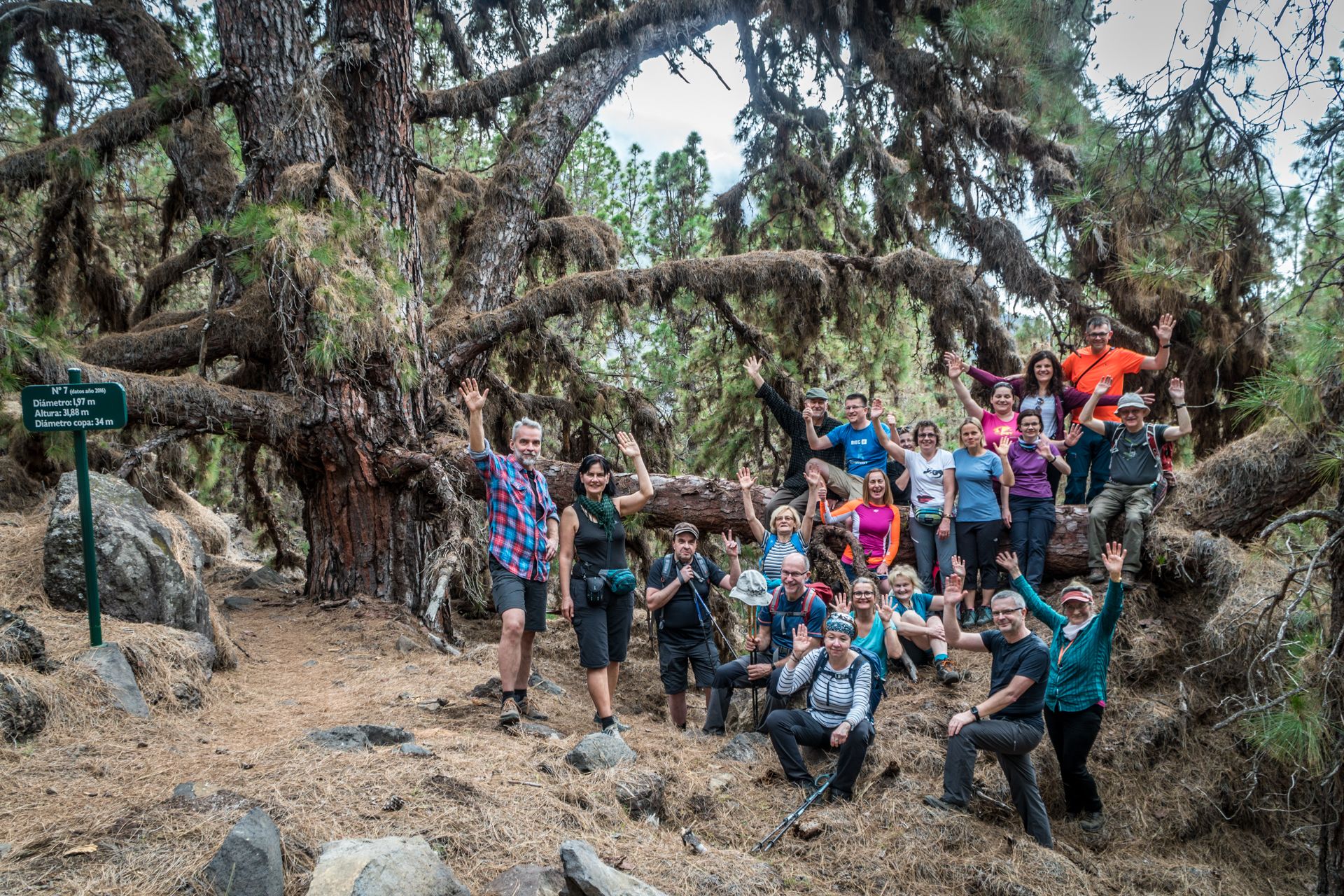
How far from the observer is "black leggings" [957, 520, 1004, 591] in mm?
6844

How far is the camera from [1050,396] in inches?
293

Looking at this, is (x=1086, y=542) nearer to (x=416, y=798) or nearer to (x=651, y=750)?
(x=651, y=750)

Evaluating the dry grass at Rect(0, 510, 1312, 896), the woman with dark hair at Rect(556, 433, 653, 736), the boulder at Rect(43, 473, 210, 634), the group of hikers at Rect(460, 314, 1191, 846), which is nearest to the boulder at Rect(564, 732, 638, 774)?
the dry grass at Rect(0, 510, 1312, 896)

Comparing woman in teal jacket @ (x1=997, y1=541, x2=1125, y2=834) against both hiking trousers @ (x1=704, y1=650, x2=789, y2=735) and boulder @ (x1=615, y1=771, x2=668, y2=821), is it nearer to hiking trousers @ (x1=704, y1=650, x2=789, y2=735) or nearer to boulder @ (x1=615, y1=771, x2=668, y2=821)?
hiking trousers @ (x1=704, y1=650, x2=789, y2=735)

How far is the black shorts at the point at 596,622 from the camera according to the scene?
5488 millimetres

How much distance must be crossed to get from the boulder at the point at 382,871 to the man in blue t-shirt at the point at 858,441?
4975mm

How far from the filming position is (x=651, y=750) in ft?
17.7

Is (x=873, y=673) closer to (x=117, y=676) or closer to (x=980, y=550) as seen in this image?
(x=980, y=550)

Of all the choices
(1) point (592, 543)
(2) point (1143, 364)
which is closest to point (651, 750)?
(1) point (592, 543)

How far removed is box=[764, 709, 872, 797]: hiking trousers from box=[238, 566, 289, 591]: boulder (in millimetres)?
5716

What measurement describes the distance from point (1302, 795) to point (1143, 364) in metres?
3.35

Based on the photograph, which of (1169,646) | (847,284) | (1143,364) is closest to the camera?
(1169,646)

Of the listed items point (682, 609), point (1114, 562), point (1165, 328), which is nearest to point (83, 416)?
point (682, 609)

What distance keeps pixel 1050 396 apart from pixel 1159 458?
3.35 feet
